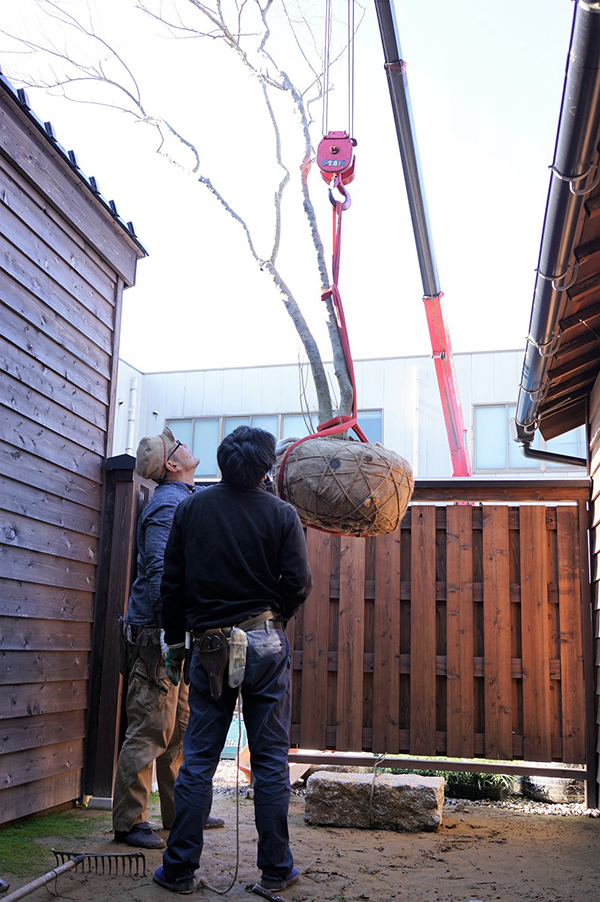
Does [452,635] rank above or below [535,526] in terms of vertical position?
below

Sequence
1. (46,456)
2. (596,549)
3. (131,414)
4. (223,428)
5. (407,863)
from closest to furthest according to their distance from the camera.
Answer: (407,863) → (46,456) → (596,549) → (131,414) → (223,428)

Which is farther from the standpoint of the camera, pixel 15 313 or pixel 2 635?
pixel 15 313

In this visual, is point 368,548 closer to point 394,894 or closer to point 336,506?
point 336,506

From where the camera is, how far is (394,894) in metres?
2.55

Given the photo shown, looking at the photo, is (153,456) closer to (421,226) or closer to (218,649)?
(218,649)

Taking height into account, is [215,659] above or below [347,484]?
below

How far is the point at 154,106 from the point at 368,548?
28.5 ft

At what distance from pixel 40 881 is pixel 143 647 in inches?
41.3

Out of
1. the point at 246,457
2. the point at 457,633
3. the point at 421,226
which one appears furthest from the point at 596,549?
the point at 421,226

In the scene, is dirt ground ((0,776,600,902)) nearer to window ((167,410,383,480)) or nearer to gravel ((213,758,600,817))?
gravel ((213,758,600,817))

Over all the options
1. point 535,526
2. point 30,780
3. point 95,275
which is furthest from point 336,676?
point 95,275

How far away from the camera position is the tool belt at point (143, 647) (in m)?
3.20

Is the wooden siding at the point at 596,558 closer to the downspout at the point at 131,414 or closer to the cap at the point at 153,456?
the cap at the point at 153,456

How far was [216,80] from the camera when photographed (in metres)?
10.9
